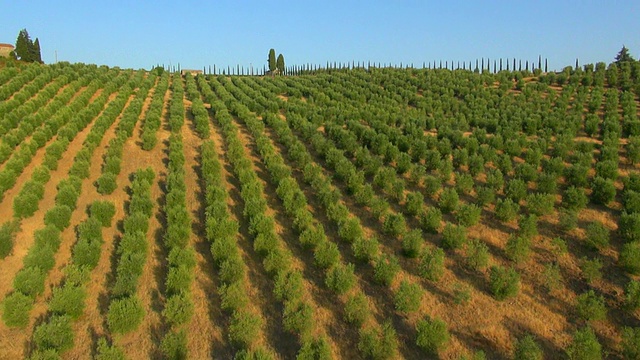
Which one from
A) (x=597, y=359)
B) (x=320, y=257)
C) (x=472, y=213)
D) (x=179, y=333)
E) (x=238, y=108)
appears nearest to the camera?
(x=597, y=359)

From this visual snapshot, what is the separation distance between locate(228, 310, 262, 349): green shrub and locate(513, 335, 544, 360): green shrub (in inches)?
195

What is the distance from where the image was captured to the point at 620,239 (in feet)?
42.7

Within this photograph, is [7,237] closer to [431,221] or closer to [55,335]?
[55,335]

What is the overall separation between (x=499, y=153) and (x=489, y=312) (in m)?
10.7

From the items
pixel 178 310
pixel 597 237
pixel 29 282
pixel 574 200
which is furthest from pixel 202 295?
pixel 574 200

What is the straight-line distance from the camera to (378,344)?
9555mm

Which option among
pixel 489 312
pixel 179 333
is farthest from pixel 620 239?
pixel 179 333

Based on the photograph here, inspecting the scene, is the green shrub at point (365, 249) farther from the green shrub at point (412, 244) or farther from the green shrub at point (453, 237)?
the green shrub at point (453, 237)

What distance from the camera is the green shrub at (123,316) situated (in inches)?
413

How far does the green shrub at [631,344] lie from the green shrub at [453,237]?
173 inches

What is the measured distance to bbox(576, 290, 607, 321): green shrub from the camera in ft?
33.3

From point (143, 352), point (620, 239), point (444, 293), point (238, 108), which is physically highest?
point (238, 108)

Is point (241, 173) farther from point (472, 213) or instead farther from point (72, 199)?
point (472, 213)

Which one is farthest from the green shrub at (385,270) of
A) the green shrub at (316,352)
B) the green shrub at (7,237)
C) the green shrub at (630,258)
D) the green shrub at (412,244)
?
the green shrub at (7,237)
